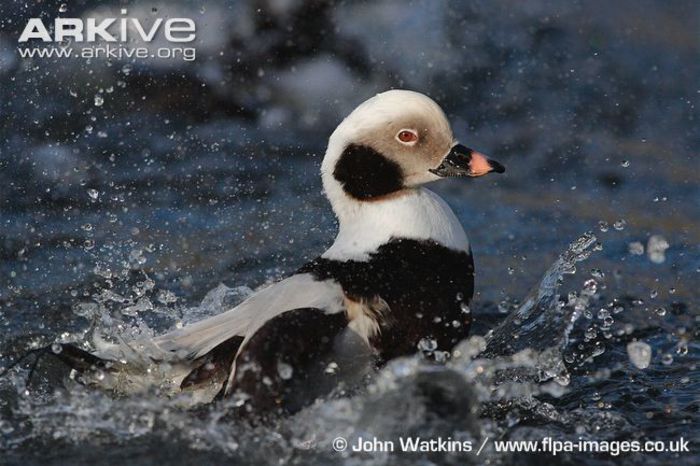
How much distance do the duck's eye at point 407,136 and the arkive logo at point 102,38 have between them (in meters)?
3.70

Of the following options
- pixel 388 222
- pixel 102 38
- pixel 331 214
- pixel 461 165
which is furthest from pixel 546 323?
pixel 102 38

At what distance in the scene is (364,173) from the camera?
3.83m

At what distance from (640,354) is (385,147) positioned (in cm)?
119

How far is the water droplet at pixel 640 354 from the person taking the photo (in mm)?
4113

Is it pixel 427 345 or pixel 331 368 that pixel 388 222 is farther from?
pixel 331 368

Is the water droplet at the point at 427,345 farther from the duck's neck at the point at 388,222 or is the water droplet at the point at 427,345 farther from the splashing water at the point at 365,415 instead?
the duck's neck at the point at 388,222

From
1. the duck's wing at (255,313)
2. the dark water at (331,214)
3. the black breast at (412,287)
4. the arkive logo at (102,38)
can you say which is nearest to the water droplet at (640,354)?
the dark water at (331,214)

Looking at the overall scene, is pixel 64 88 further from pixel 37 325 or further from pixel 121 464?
pixel 121 464

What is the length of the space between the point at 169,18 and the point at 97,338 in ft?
12.0

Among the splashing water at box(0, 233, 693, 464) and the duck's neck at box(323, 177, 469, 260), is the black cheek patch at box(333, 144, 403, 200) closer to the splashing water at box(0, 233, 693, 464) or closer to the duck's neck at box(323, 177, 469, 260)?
the duck's neck at box(323, 177, 469, 260)

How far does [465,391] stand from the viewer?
3.39 metres

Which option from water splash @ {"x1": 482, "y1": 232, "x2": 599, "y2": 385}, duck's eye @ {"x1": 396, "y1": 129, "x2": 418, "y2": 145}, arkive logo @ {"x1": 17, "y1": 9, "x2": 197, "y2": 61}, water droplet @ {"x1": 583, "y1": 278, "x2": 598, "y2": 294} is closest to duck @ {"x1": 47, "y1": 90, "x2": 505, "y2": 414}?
duck's eye @ {"x1": 396, "y1": 129, "x2": 418, "y2": 145}

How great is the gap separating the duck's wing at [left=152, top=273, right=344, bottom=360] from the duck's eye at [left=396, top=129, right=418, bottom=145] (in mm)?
520

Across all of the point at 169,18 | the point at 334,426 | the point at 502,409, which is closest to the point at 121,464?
the point at 334,426
